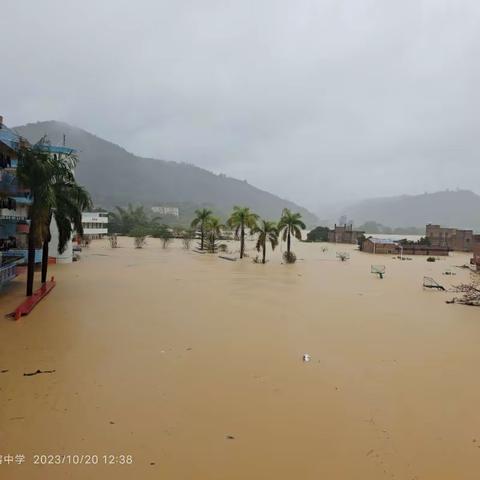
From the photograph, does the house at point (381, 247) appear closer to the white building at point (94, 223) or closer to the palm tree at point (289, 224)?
the palm tree at point (289, 224)

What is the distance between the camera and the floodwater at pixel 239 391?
5809 mm

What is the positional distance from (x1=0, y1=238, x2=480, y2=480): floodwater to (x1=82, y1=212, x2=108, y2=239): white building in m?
54.7

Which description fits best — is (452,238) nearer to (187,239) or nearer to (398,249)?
(398,249)

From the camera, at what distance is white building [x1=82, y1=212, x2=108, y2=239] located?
68.4 meters

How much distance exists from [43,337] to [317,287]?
50.8 ft

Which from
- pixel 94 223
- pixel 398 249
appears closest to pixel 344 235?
pixel 398 249

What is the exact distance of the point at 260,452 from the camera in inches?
236

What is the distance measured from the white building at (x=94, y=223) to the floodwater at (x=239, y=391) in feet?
180

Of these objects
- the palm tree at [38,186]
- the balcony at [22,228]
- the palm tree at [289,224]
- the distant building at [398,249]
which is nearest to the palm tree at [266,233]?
the palm tree at [289,224]

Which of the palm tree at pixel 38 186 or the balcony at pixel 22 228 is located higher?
the palm tree at pixel 38 186

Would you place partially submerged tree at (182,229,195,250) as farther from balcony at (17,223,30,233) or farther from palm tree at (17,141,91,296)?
palm tree at (17,141,91,296)

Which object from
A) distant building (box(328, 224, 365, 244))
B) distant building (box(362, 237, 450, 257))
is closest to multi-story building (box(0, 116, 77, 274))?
distant building (box(362, 237, 450, 257))

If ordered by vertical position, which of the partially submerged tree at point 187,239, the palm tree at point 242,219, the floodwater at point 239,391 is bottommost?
the floodwater at point 239,391

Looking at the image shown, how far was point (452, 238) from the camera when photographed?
254ft
